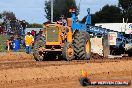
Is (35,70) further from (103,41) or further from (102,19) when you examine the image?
(102,19)

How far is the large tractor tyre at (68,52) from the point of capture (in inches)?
808

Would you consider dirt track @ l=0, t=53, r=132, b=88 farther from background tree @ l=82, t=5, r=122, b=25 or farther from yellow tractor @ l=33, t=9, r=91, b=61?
background tree @ l=82, t=5, r=122, b=25

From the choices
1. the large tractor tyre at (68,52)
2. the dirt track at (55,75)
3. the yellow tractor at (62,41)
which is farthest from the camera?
the yellow tractor at (62,41)

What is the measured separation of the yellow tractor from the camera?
69.4 feet

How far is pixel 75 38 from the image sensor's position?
21609 mm

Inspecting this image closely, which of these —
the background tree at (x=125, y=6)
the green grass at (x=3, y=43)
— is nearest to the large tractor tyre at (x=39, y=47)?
the green grass at (x=3, y=43)

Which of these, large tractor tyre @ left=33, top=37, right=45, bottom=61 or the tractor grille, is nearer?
the tractor grille

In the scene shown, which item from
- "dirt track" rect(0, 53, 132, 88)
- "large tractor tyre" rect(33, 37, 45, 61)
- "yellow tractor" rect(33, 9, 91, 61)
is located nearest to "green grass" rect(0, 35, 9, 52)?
"large tractor tyre" rect(33, 37, 45, 61)

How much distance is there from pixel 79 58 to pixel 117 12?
224 ft

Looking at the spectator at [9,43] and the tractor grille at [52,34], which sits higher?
the tractor grille at [52,34]

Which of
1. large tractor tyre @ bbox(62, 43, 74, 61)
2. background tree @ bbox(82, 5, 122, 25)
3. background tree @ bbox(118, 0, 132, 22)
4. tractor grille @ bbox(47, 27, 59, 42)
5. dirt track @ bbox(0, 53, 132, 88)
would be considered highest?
background tree @ bbox(118, 0, 132, 22)

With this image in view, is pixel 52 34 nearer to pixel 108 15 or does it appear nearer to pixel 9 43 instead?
pixel 9 43

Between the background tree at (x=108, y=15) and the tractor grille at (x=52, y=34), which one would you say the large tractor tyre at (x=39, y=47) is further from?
the background tree at (x=108, y=15)

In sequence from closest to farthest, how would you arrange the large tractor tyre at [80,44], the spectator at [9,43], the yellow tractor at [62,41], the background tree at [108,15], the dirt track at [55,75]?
1. the dirt track at [55,75]
2. the yellow tractor at [62,41]
3. the large tractor tyre at [80,44]
4. the spectator at [9,43]
5. the background tree at [108,15]
